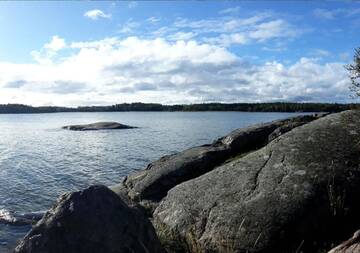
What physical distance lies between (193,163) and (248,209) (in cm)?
559

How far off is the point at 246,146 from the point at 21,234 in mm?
8412

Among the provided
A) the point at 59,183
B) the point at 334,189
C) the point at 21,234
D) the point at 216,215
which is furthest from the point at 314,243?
the point at 59,183

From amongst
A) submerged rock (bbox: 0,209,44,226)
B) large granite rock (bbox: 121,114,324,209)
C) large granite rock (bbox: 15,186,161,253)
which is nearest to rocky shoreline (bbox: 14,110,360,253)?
large granite rock (bbox: 15,186,161,253)

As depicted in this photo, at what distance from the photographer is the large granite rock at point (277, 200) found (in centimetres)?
920

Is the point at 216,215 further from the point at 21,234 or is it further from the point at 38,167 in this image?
the point at 38,167

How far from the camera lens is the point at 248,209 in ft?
31.7

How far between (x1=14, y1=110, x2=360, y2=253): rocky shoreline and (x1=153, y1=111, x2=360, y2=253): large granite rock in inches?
0.8

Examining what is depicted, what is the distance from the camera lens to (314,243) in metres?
8.99

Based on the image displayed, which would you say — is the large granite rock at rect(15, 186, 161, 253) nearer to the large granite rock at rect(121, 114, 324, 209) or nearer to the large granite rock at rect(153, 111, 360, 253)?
the large granite rock at rect(153, 111, 360, 253)

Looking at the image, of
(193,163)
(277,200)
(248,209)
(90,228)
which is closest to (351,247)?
(277,200)

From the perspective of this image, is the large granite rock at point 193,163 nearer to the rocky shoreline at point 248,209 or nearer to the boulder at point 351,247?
the rocky shoreline at point 248,209

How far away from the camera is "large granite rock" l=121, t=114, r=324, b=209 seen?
47.9 ft

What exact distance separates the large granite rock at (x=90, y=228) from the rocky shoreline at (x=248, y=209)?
0.02 m

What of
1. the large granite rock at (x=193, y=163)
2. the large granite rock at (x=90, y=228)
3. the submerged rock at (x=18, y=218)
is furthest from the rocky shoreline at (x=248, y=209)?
the submerged rock at (x=18, y=218)
